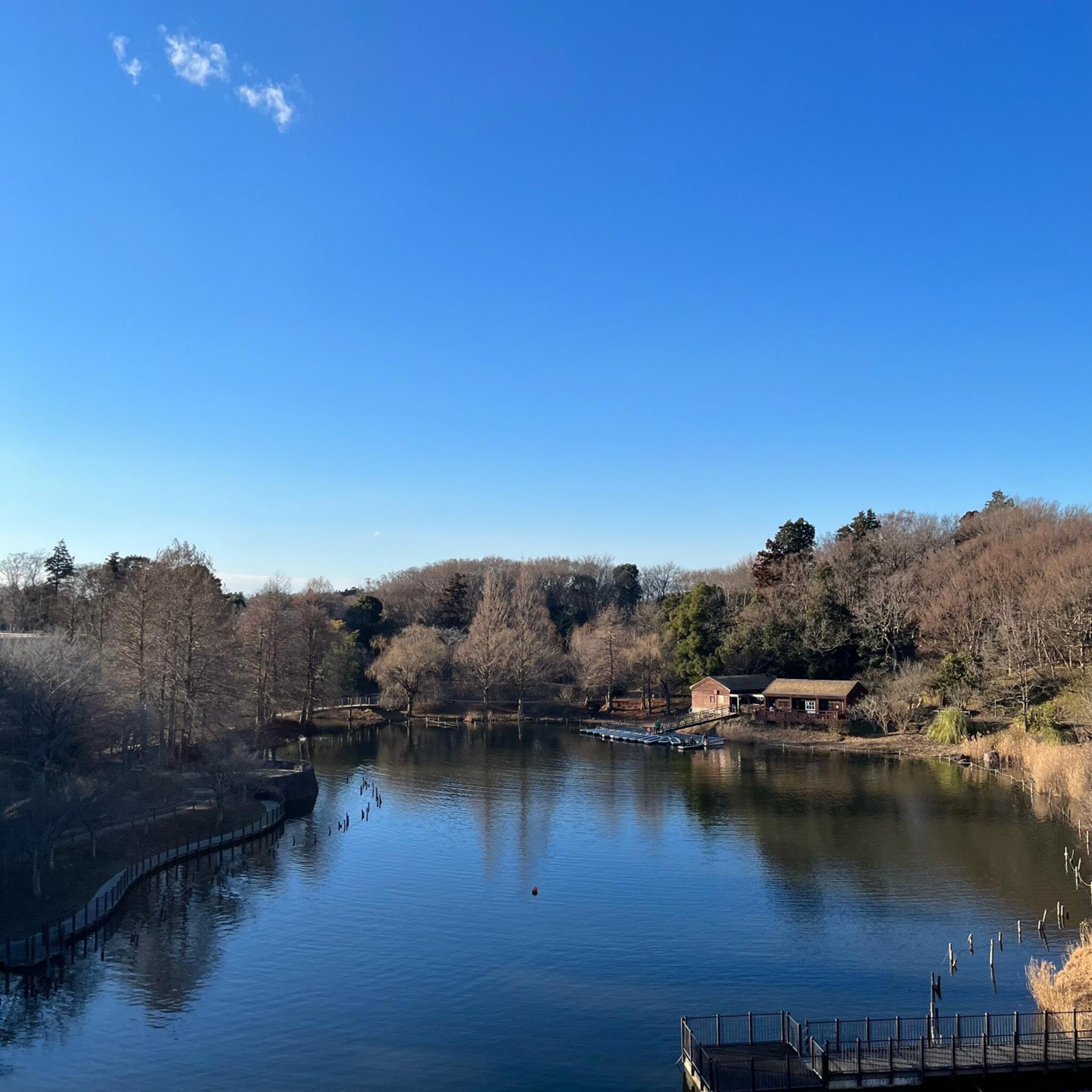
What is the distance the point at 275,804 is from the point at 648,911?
22.9 m

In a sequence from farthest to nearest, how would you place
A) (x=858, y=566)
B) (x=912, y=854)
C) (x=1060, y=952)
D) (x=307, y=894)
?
(x=858, y=566) → (x=912, y=854) → (x=307, y=894) → (x=1060, y=952)

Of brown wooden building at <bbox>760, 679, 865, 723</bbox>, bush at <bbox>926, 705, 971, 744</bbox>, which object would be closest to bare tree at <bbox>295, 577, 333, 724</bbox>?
brown wooden building at <bbox>760, 679, 865, 723</bbox>

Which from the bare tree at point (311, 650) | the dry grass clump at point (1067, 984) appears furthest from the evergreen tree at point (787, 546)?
the dry grass clump at point (1067, 984)

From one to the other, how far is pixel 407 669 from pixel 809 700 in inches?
1449

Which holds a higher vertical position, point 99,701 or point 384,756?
point 99,701

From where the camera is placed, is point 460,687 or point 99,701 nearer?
point 99,701

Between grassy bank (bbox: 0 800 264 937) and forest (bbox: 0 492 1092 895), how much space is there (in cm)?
132

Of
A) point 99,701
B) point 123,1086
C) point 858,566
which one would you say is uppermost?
point 858,566

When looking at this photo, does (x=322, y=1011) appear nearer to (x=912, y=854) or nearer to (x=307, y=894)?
(x=307, y=894)

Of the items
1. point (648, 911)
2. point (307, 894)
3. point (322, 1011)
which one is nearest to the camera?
point (322, 1011)

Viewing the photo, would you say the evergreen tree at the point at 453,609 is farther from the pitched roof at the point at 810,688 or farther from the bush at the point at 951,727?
the bush at the point at 951,727

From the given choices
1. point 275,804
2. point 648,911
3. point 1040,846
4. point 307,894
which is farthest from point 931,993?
point 275,804

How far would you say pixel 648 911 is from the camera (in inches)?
1228

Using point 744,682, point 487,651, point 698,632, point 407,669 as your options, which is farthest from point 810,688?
point 407,669
